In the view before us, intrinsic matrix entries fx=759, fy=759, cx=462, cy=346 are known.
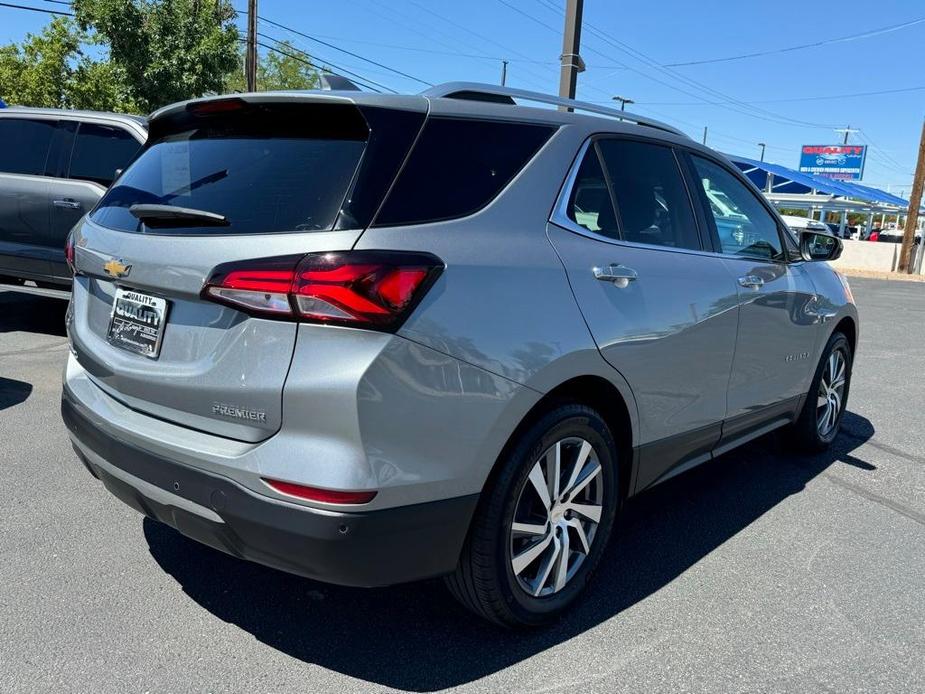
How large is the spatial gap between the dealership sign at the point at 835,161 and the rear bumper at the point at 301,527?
233 feet

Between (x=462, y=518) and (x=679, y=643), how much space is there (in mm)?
1035

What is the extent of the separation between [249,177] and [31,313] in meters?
7.00

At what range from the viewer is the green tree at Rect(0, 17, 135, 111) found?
20.7 metres

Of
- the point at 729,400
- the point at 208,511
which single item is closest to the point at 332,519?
the point at 208,511

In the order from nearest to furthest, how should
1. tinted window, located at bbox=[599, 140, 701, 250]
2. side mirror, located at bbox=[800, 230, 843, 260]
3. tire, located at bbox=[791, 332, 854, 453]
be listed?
tinted window, located at bbox=[599, 140, 701, 250] < side mirror, located at bbox=[800, 230, 843, 260] < tire, located at bbox=[791, 332, 854, 453]

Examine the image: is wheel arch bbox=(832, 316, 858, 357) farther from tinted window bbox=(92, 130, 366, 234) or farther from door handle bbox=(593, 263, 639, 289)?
tinted window bbox=(92, 130, 366, 234)

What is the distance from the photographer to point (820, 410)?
4.89 meters

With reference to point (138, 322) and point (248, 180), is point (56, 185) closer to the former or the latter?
point (138, 322)

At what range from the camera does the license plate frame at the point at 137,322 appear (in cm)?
239

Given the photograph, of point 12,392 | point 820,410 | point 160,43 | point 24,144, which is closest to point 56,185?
point 24,144

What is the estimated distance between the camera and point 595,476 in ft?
9.46

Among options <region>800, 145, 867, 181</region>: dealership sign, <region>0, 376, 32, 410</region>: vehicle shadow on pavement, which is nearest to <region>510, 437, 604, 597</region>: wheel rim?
<region>0, 376, 32, 410</region>: vehicle shadow on pavement

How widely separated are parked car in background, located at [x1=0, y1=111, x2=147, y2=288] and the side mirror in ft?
18.1

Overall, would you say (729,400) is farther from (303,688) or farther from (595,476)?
(303,688)
